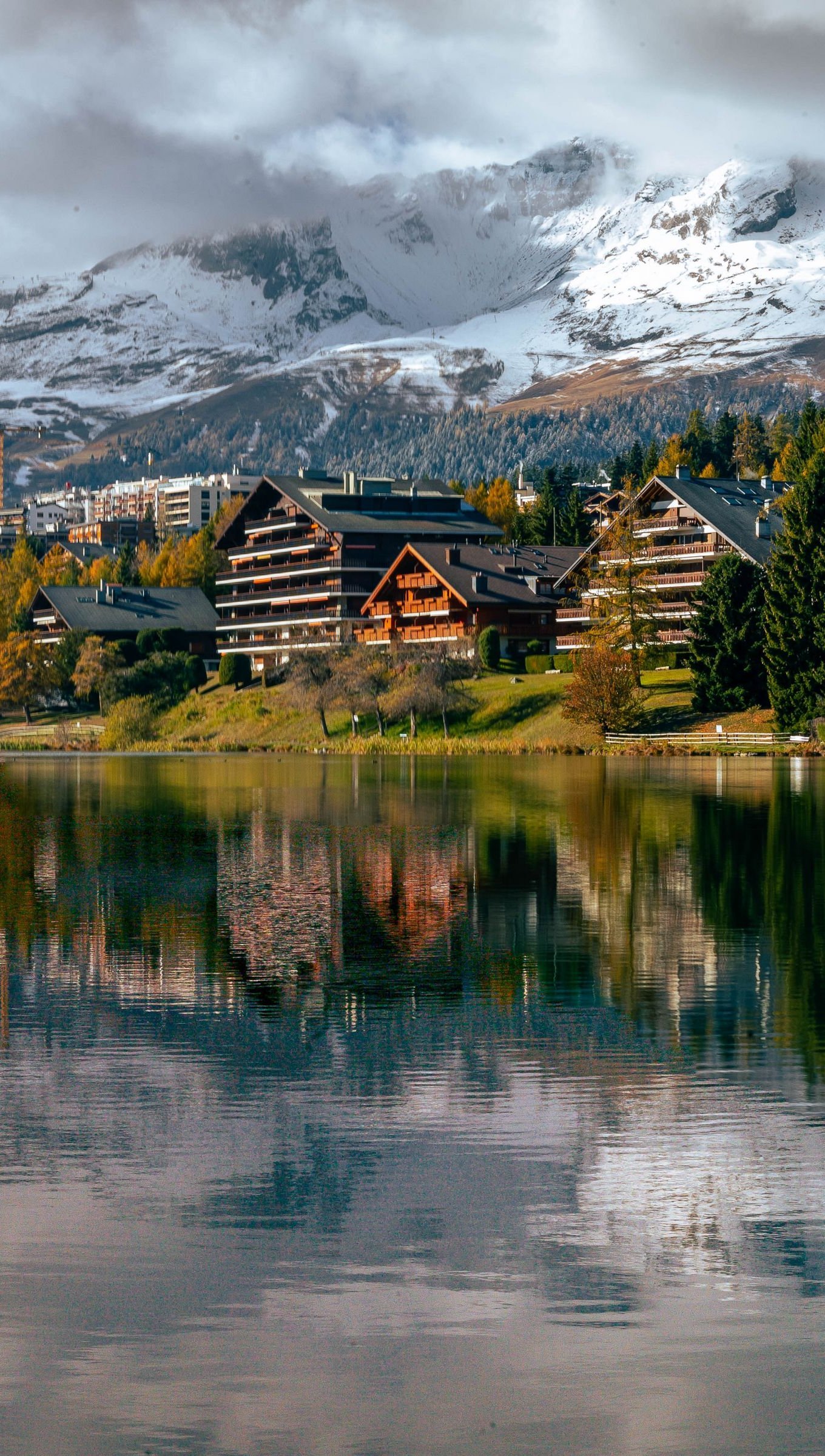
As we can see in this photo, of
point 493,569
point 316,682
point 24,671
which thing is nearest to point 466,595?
point 493,569

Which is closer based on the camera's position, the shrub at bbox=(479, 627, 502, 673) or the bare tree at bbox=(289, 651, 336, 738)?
the bare tree at bbox=(289, 651, 336, 738)

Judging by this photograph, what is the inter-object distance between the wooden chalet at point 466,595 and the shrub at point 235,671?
10460mm

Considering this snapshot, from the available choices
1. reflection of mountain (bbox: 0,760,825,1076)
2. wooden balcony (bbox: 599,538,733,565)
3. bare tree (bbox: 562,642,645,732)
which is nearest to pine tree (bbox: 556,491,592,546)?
wooden balcony (bbox: 599,538,733,565)

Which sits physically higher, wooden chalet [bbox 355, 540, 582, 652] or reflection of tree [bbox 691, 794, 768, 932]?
wooden chalet [bbox 355, 540, 582, 652]

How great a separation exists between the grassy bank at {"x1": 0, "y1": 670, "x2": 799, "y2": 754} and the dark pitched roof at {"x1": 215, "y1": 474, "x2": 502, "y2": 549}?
23.5 meters

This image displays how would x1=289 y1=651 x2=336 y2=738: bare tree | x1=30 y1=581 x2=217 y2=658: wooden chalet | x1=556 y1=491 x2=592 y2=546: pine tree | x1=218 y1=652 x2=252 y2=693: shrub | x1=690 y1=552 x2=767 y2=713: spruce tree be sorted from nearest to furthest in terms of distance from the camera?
x1=690 y1=552 x2=767 y2=713: spruce tree < x1=289 y1=651 x2=336 y2=738: bare tree < x1=218 y1=652 x2=252 y2=693: shrub < x1=556 y1=491 x2=592 y2=546: pine tree < x1=30 y1=581 x2=217 y2=658: wooden chalet

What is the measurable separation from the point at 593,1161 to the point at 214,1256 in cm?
341

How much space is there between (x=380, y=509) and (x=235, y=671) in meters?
29.6

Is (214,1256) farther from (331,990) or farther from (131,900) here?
(131,900)

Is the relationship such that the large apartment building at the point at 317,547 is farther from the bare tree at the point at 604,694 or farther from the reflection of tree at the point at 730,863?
the reflection of tree at the point at 730,863

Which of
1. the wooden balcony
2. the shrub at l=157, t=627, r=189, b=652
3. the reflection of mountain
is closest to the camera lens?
the reflection of mountain

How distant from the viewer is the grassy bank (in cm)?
10525

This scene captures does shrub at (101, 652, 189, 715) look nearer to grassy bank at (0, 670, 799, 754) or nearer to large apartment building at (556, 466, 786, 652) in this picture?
grassy bank at (0, 670, 799, 754)

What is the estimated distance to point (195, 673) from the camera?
158 meters
